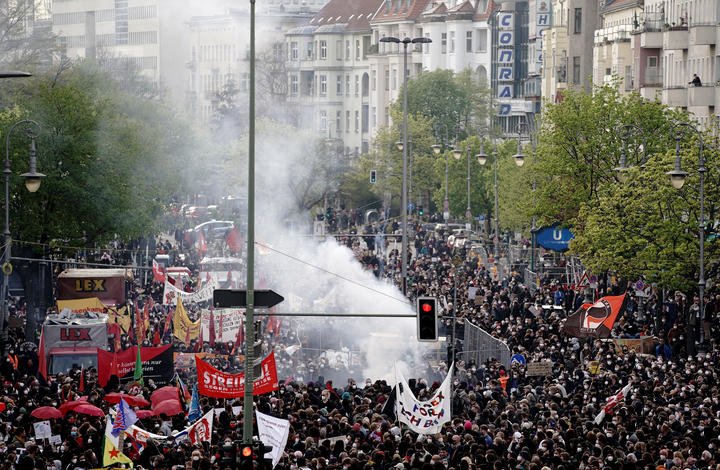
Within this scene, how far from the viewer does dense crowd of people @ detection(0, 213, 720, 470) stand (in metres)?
24.9

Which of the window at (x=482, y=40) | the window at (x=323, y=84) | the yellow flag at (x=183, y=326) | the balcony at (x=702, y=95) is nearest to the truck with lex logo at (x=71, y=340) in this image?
the yellow flag at (x=183, y=326)

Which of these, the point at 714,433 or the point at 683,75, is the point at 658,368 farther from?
the point at 683,75

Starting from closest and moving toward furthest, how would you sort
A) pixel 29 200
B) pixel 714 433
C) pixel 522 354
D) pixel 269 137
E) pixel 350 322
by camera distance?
pixel 714 433 → pixel 522 354 → pixel 350 322 → pixel 29 200 → pixel 269 137

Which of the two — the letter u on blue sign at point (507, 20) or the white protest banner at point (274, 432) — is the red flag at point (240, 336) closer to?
the white protest banner at point (274, 432)

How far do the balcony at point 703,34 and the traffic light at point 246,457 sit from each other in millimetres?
48589

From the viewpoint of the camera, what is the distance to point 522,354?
39.9m

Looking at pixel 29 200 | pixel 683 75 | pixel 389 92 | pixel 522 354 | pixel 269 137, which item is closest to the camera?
pixel 522 354

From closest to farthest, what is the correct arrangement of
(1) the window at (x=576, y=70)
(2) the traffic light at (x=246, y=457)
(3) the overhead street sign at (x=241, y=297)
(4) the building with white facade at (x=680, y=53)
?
(2) the traffic light at (x=246, y=457) < (3) the overhead street sign at (x=241, y=297) < (4) the building with white facade at (x=680, y=53) < (1) the window at (x=576, y=70)

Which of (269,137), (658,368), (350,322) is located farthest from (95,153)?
(269,137)

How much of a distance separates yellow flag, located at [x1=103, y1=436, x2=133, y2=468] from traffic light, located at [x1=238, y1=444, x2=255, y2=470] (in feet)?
8.66

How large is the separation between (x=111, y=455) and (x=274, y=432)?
8.33 ft

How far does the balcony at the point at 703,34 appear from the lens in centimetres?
6812

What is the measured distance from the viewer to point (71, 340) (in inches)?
1614

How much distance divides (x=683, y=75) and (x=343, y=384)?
37.4 meters
